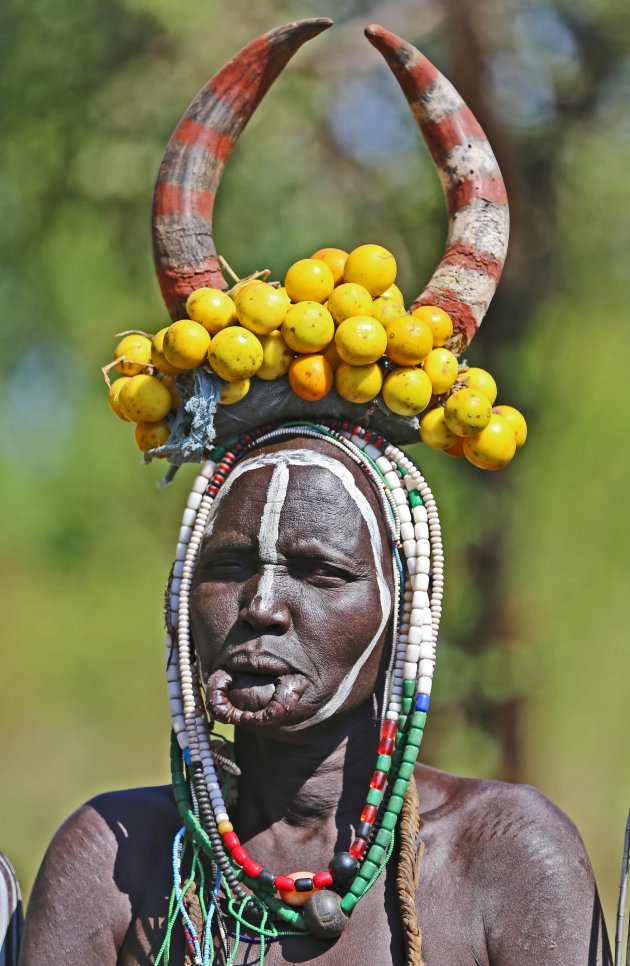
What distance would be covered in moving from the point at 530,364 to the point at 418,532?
3626 millimetres

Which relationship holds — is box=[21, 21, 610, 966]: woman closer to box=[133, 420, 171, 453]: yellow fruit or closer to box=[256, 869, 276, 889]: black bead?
box=[256, 869, 276, 889]: black bead

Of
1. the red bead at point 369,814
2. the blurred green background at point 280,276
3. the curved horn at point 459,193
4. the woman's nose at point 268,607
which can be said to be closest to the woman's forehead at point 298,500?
the woman's nose at point 268,607

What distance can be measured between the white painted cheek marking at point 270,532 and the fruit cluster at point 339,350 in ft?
0.72

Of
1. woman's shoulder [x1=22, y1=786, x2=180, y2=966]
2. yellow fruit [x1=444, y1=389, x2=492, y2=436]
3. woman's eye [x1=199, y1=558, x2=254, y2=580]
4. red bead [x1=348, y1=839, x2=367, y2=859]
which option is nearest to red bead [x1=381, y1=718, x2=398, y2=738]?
red bead [x1=348, y1=839, x2=367, y2=859]

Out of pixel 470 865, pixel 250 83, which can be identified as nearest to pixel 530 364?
pixel 250 83

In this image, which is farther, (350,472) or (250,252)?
(250,252)

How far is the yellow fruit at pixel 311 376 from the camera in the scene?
A: 3023 mm

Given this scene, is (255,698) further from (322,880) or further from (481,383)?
(481,383)

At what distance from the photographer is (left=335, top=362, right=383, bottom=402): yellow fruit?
119 inches

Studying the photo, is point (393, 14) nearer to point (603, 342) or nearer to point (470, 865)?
point (603, 342)

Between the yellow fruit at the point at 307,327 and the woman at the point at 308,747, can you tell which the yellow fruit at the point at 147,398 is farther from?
the yellow fruit at the point at 307,327

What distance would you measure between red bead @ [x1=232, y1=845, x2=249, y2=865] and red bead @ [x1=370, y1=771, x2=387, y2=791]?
1.04ft

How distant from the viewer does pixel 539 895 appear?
9.32 ft

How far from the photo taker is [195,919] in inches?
114
